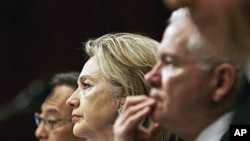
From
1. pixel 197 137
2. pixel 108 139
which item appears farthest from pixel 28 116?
pixel 197 137

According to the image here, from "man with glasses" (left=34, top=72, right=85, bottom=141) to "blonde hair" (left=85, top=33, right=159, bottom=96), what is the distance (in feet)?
3.62

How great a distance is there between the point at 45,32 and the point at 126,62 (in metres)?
2.86

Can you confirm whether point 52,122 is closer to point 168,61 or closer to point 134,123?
point 134,123

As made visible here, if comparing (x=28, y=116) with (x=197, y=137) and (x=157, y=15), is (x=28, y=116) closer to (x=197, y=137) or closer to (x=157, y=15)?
(x=157, y=15)

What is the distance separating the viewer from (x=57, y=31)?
224 inches

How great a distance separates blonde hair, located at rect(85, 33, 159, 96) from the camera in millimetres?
2934

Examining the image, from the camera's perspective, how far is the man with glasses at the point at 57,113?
4069 mm

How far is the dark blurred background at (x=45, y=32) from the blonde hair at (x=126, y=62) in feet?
8.25

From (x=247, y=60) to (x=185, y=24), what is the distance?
0.71 ft

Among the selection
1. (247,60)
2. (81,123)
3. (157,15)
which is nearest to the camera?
(247,60)

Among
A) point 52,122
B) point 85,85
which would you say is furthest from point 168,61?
point 52,122

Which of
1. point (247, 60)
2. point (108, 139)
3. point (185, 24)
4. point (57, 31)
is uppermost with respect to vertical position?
point (57, 31)

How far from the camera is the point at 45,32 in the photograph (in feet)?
18.7

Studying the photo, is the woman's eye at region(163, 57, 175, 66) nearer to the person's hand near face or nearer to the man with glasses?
the person's hand near face
